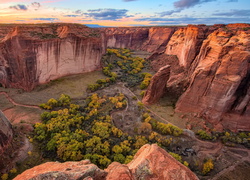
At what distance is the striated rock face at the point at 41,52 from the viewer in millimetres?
31578

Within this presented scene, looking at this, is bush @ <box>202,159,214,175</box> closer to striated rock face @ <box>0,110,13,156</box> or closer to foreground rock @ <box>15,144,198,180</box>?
foreground rock @ <box>15,144,198,180</box>

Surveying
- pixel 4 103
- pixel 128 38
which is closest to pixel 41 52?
pixel 4 103

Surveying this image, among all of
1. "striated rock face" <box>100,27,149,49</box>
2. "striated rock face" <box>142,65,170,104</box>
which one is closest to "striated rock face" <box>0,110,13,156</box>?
"striated rock face" <box>142,65,170,104</box>

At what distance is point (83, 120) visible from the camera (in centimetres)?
2625

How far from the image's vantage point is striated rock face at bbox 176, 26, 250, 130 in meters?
23.2

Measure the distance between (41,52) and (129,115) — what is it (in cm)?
2420

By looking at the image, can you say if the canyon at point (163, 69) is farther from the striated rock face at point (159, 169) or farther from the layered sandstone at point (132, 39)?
the layered sandstone at point (132, 39)

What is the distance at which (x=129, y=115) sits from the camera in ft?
94.7

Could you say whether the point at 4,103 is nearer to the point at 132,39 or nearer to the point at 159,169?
the point at 159,169

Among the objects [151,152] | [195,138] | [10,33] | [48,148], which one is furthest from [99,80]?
[151,152]

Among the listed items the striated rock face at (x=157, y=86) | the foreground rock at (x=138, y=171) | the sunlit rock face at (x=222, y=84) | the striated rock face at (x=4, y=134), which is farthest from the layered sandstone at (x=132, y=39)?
the foreground rock at (x=138, y=171)

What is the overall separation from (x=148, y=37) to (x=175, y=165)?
87139 millimetres

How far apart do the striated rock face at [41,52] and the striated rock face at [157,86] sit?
899 inches

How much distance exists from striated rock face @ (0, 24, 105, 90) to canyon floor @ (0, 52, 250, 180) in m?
2.23
